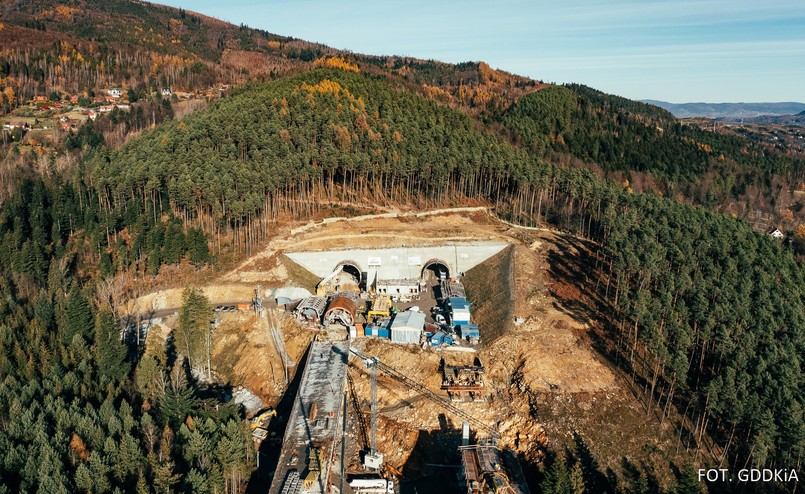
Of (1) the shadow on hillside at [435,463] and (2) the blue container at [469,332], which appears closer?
(1) the shadow on hillside at [435,463]

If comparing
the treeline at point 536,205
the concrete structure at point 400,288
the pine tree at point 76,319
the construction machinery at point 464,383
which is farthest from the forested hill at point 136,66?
the construction machinery at point 464,383

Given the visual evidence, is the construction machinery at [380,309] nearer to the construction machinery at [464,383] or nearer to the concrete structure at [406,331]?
the concrete structure at [406,331]

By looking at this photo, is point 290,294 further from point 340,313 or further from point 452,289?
point 452,289

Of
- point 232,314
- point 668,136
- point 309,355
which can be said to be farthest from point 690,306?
point 668,136

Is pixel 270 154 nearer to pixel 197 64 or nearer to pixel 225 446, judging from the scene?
pixel 225 446

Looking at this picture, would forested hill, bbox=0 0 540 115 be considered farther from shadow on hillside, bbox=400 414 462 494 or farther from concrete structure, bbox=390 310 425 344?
shadow on hillside, bbox=400 414 462 494

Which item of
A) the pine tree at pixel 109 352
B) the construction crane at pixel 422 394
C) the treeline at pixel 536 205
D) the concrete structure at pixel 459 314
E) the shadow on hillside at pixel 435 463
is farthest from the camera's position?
the concrete structure at pixel 459 314
